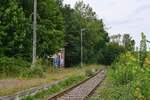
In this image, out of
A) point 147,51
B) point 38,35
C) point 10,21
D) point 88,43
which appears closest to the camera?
point 147,51

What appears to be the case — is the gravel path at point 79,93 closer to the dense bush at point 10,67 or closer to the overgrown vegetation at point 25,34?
the overgrown vegetation at point 25,34

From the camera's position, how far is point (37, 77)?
45.6m

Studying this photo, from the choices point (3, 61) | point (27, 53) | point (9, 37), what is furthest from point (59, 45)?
point (3, 61)

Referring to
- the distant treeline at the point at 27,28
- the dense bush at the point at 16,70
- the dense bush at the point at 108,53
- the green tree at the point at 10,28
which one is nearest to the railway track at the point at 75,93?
the dense bush at the point at 16,70

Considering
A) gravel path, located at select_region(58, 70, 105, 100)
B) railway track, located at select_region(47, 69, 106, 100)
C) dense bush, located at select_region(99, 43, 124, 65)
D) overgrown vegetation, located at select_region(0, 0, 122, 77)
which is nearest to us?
railway track, located at select_region(47, 69, 106, 100)

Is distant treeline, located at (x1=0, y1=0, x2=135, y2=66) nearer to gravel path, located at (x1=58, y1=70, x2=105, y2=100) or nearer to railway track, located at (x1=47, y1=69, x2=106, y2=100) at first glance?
gravel path, located at (x1=58, y1=70, x2=105, y2=100)

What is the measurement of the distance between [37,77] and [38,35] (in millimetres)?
19075

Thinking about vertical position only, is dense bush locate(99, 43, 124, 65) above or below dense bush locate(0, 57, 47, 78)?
above

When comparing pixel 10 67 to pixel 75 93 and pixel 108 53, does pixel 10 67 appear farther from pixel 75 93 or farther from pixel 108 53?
pixel 108 53

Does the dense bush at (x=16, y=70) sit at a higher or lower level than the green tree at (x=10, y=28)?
lower

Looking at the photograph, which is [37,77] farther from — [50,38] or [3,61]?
[50,38]

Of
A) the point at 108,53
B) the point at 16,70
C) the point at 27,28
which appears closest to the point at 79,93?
the point at 16,70

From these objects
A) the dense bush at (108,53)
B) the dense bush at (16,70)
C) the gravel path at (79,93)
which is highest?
the dense bush at (108,53)

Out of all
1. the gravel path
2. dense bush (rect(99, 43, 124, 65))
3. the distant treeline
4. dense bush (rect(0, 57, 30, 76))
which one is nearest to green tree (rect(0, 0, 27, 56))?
the distant treeline
